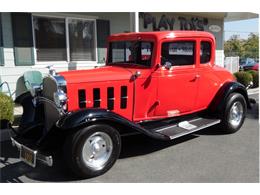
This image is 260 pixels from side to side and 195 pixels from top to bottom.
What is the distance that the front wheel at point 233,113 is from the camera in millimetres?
5797

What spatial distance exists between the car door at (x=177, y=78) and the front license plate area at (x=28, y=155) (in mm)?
2073

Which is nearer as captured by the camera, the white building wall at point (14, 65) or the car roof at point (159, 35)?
the car roof at point (159, 35)

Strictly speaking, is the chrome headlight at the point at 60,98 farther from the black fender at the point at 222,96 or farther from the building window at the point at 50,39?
the building window at the point at 50,39

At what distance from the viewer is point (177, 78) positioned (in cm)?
520

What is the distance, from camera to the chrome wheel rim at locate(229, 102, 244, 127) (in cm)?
596

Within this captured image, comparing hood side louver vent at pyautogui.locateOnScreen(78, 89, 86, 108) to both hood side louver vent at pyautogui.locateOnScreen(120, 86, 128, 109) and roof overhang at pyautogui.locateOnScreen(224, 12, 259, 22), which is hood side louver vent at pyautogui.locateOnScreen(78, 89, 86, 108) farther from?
roof overhang at pyautogui.locateOnScreen(224, 12, 259, 22)

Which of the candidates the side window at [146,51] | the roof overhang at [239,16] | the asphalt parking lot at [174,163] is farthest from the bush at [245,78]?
the side window at [146,51]

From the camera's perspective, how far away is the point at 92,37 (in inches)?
379

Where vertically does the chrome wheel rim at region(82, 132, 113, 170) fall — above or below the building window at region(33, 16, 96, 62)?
below

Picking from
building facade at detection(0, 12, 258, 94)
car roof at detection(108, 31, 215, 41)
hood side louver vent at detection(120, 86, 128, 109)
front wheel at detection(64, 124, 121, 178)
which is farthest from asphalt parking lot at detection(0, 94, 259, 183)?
building facade at detection(0, 12, 258, 94)

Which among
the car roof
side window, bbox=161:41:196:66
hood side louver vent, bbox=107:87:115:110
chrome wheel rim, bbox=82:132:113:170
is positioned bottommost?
chrome wheel rim, bbox=82:132:113:170

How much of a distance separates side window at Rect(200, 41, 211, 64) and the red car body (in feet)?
0.23

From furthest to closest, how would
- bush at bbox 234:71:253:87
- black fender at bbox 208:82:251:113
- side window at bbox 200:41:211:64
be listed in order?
bush at bbox 234:71:253:87 < black fender at bbox 208:82:251:113 < side window at bbox 200:41:211:64

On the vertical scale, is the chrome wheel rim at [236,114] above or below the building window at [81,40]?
below
